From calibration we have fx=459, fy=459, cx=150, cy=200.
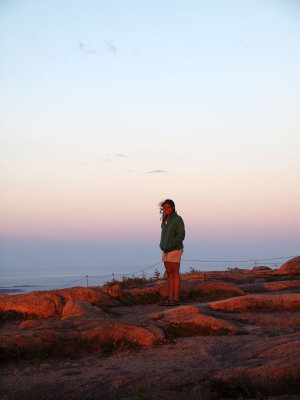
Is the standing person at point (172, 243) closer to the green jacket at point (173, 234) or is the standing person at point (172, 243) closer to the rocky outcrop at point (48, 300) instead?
the green jacket at point (173, 234)

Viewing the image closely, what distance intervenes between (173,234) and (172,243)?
0.23 meters

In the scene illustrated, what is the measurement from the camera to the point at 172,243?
10.7m

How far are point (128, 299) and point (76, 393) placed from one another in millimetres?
8057

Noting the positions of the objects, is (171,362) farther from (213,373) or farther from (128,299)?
(128,299)

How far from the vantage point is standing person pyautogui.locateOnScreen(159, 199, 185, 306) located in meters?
10.7

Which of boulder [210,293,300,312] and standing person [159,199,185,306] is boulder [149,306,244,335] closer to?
boulder [210,293,300,312]

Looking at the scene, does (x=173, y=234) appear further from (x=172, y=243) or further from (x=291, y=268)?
(x=291, y=268)

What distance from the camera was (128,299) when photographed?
1239 cm

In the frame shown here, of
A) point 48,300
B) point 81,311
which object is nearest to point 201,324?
point 81,311

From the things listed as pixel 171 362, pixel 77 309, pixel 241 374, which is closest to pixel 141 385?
pixel 241 374

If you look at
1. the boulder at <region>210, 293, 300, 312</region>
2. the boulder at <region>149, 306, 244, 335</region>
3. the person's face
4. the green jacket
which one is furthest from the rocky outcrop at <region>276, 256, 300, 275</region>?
the boulder at <region>149, 306, 244, 335</region>

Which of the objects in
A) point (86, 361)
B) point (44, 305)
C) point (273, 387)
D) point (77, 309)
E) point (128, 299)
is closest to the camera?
point (273, 387)

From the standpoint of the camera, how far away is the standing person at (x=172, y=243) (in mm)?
10672

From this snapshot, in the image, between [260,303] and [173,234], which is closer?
[260,303]
